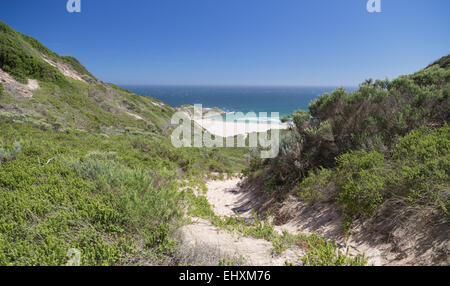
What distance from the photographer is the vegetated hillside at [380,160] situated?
126 inches

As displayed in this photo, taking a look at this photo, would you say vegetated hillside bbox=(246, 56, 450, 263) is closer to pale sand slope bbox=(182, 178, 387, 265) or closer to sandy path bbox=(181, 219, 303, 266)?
pale sand slope bbox=(182, 178, 387, 265)

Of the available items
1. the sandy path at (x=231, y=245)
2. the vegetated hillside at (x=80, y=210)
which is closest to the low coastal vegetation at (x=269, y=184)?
the vegetated hillside at (x=80, y=210)

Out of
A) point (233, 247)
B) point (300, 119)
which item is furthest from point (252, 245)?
point (300, 119)

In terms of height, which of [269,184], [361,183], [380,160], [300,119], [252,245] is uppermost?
[300,119]

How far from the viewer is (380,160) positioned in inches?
183

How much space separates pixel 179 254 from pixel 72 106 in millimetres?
19955

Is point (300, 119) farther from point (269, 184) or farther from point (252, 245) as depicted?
point (252, 245)

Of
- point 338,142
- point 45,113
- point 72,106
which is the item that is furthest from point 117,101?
point 338,142

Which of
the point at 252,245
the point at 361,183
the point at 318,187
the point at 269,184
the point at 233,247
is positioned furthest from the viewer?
the point at 269,184

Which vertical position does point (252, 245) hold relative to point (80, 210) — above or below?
below

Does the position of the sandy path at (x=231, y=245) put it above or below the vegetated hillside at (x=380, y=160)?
below

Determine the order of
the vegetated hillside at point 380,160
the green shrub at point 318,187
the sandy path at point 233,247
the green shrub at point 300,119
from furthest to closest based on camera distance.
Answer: the green shrub at point 300,119 < the green shrub at point 318,187 < the vegetated hillside at point 380,160 < the sandy path at point 233,247

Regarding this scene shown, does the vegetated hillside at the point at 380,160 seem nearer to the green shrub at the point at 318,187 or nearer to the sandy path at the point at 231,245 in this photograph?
the green shrub at the point at 318,187

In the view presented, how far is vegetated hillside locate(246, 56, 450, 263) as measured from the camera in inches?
126
